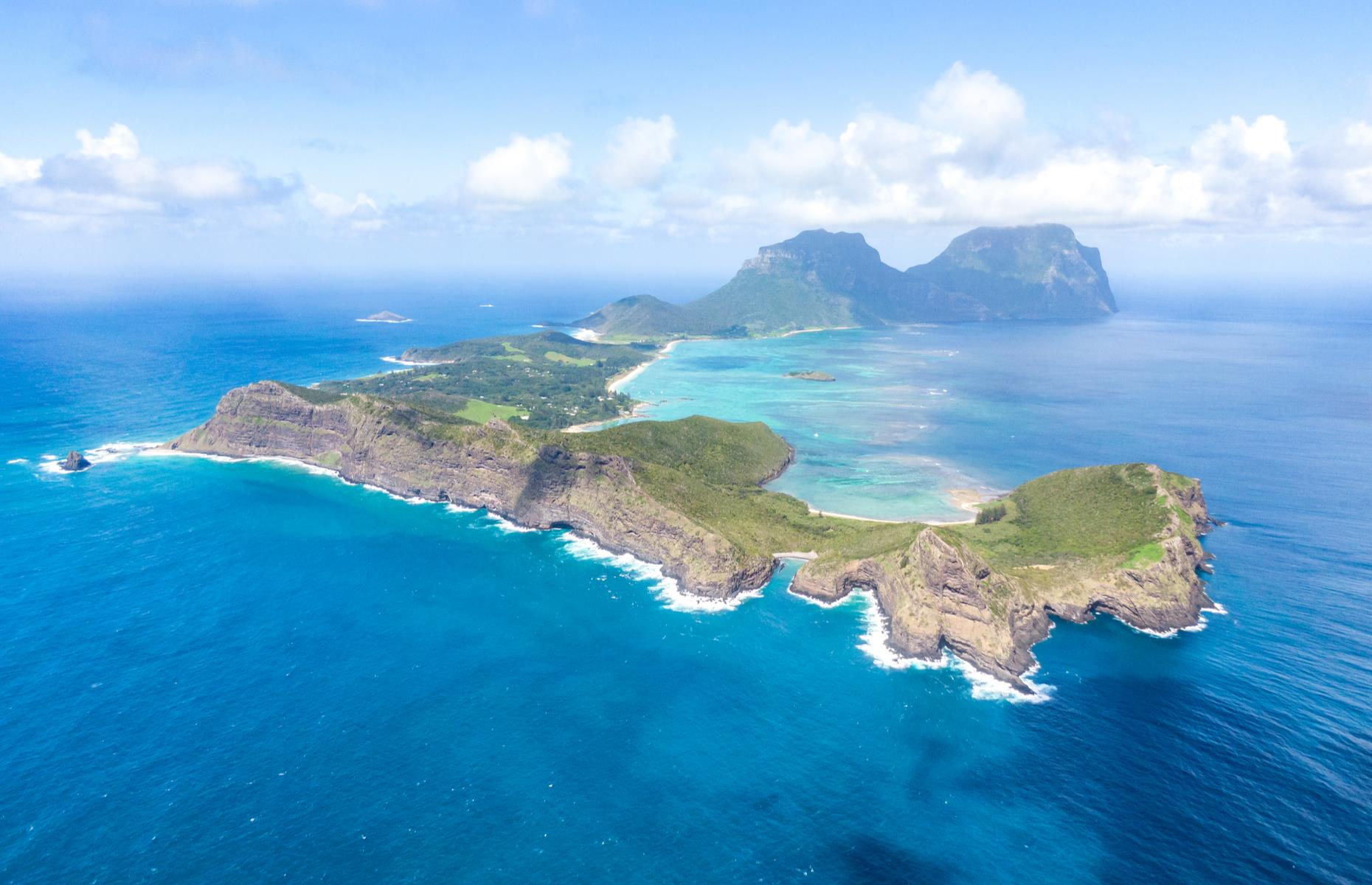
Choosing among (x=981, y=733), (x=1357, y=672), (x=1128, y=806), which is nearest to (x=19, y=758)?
(x=981, y=733)

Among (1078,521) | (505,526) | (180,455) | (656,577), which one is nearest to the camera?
(656,577)

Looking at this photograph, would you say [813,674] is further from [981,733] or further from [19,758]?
[19,758]

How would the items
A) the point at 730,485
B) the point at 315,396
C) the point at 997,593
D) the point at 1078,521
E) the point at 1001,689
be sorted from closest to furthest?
the point at 1001,689 < the point at 997,593 < the point at 1078,521 < the point at 730,485 < the point at 315,396

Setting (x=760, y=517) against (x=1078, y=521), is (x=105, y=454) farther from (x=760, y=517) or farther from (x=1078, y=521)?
(x=1078, y=521)

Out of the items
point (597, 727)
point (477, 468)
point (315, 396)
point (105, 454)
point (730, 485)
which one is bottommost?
point (597, 727)

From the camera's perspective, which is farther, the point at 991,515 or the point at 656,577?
the point at 991,515

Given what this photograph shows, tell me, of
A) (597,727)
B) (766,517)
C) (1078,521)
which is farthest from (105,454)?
(1078,521)
